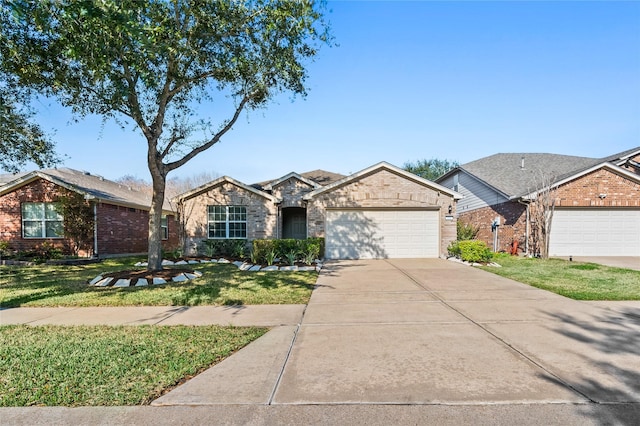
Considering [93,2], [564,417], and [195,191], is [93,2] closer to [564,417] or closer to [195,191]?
[564,417]

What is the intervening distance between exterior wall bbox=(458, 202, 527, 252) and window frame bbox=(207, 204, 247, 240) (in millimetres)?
12515

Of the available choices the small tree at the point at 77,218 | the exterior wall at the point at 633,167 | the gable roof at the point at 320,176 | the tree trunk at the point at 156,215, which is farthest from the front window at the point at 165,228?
the exterior wall at the point at 633,167

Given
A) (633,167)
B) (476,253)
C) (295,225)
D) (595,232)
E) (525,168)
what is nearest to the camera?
(476,253)

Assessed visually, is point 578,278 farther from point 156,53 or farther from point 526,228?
point 156,53

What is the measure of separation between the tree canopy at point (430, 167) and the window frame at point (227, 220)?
1290 inches

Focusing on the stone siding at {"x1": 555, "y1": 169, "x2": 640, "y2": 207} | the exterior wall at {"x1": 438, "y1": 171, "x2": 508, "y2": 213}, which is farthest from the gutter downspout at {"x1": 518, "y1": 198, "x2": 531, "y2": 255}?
the stone siding at {"x1": 555, "y1": 169, "x2": 640, "y2": 207}

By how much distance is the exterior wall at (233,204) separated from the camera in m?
16.5

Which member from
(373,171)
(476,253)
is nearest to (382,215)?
(373,171)

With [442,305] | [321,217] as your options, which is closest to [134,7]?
[442,305]

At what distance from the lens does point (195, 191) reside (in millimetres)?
16328

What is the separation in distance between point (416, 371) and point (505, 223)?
15352 millimetres

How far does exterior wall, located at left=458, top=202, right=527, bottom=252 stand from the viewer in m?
15.4

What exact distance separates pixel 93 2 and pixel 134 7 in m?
1.17

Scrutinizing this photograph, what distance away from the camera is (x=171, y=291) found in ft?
24.6
